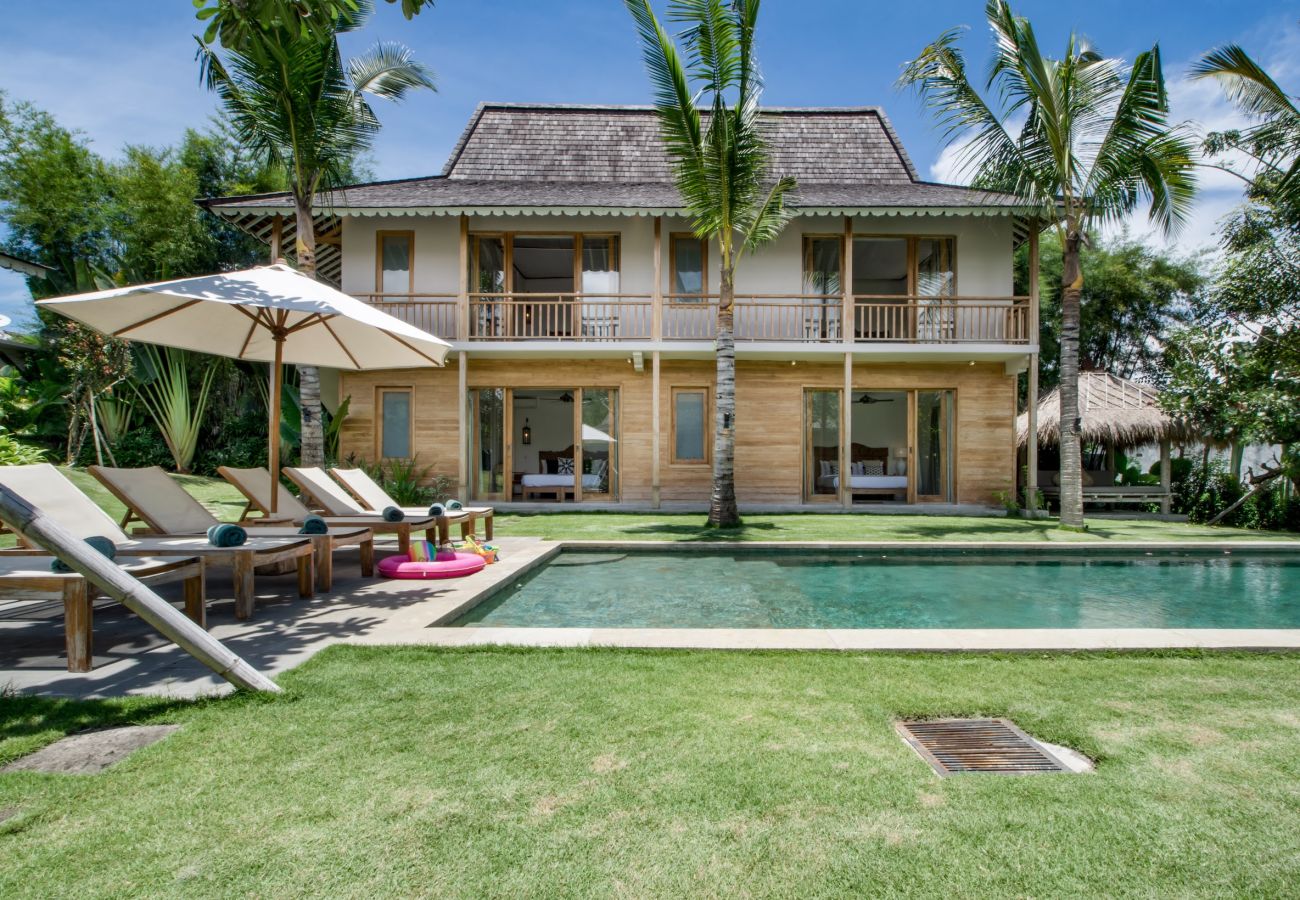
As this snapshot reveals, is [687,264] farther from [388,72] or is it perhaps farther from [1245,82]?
[1245,82]

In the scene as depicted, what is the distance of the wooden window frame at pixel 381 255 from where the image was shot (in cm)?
1438

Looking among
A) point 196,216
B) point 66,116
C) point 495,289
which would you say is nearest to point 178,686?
point 495,289

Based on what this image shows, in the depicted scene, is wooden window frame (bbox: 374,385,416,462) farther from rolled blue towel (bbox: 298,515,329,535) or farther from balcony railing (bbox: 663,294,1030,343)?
rolled blue towel (bbox: 298,515,329,535)

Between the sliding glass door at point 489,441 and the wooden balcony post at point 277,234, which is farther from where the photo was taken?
the sliding glass door at point 489,441

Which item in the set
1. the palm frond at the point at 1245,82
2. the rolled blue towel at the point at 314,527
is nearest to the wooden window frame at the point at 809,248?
the palm frond at the point at 1245,82

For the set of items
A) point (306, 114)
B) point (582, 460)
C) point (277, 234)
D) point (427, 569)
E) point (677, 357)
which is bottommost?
point (427, 569)

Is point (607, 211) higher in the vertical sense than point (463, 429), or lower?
higher

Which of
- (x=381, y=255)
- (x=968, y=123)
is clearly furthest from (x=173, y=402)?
(x=968, y=123)

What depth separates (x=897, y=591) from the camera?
6.44 m

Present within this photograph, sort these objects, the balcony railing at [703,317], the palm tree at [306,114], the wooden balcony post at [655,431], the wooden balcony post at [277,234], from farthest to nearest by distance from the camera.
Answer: the balcony railing at [703,317]
the wooden balcony post at [655,431]
the wooden balcony post at [277,234]
the palm tree at [306,114]

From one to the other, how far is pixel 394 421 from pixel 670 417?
5978mm

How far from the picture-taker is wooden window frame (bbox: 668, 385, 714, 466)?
14266mm

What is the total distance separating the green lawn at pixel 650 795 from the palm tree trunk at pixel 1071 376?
8.24m

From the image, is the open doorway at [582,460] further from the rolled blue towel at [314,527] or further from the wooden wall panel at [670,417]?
the rolled blue towel at [314,527]
